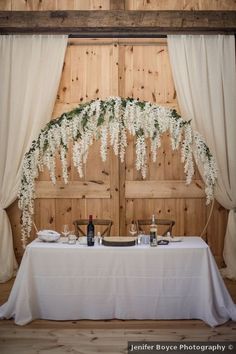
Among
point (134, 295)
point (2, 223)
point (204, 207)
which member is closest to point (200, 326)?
point (134, 295)

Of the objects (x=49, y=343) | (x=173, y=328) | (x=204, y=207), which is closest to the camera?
(x=49, y=343)

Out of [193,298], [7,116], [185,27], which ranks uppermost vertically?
[185,27]

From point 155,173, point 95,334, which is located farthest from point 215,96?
point 95,334

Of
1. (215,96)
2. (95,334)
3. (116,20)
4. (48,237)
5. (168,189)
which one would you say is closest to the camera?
(95,334)

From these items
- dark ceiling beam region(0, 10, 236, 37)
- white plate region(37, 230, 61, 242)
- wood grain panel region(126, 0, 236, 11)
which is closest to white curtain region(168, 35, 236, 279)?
dark ceiling beam region(0, 10, 236, 37)

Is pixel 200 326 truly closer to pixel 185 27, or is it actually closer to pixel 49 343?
pixel 49 343

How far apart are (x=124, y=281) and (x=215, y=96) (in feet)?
8.23

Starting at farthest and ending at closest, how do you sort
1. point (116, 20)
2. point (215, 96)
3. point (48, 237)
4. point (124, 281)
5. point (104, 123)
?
point (215, 96) → point (116, 20) → point (104, 123) → point (48, 237) → point (124, 281)

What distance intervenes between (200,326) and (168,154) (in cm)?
220

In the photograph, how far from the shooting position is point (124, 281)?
3.20 m

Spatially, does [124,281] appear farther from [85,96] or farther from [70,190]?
[85,96]

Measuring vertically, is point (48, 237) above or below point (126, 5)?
below

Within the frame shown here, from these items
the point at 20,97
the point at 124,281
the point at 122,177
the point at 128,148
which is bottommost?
the point at 124,281

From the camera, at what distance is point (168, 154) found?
4773 millimetres
